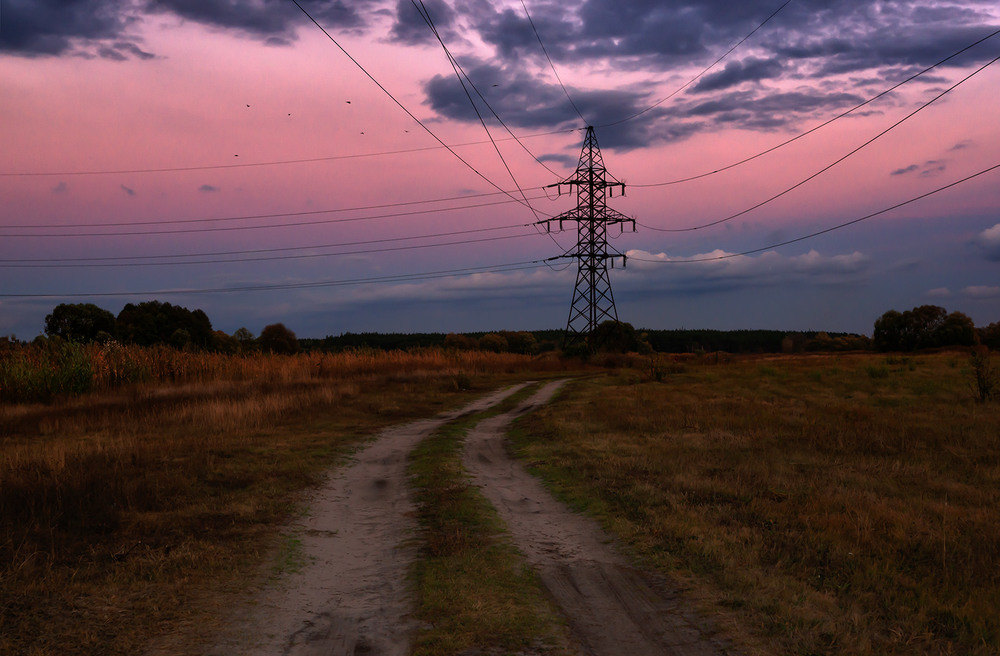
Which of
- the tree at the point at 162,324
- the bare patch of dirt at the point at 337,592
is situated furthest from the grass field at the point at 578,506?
the tree at the point at 162,324

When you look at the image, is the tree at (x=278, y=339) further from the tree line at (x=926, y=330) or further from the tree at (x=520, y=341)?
the tree line at (x=926, y=330)

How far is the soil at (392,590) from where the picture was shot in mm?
5164

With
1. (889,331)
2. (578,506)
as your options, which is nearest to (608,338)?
(889,331)

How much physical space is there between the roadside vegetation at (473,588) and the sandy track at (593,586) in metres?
0.22

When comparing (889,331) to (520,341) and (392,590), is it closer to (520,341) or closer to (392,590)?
(520,341)

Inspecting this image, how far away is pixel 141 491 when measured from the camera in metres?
9.71

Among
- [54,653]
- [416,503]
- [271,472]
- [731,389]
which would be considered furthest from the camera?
[731,389]

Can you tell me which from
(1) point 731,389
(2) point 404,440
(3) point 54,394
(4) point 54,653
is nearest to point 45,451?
(2) point 404,440

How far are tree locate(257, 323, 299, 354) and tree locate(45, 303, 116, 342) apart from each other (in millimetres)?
12481

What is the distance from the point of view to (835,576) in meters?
6.68

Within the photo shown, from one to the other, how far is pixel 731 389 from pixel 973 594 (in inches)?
954

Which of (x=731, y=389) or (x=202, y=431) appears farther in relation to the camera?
(x=731, y=389)

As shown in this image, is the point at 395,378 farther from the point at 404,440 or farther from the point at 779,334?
the point at 779,334

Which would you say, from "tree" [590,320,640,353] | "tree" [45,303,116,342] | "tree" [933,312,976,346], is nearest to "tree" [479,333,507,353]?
"tree" [590,320,640,353]
